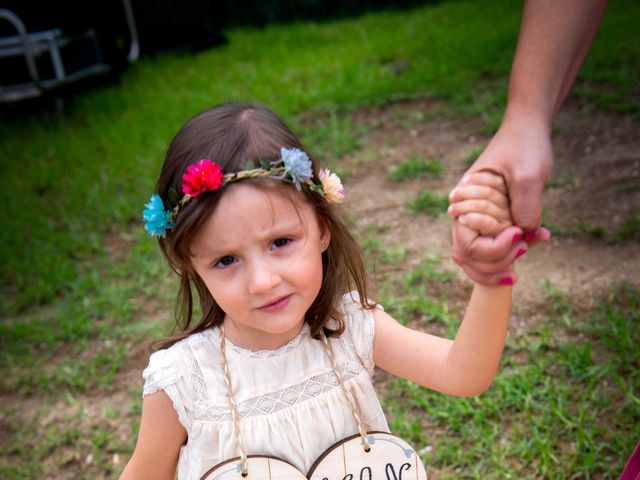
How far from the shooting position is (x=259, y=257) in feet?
4.48

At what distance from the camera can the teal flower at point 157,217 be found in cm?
145

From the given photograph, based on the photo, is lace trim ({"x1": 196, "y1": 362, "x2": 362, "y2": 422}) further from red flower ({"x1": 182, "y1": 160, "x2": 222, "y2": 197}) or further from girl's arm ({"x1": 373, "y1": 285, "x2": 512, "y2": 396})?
red flower ({"x1": 182, "y1": 160, "x2": 222, "y2": 197})

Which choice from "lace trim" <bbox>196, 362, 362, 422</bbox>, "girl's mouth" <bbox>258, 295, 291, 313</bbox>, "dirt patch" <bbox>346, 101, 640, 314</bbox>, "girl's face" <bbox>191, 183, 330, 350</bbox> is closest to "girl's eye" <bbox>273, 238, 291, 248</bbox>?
"girl's face" <bbox>191, 183, 330, 350</bbox>

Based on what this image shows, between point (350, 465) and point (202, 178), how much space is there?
2.14 feet

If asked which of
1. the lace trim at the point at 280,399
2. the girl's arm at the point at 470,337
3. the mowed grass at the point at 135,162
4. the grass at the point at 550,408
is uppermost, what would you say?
the girl's arm at the point at 470,337

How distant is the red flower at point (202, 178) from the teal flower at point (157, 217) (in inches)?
4.4

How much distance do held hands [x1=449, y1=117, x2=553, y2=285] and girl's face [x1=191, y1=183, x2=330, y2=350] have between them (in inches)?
14.4

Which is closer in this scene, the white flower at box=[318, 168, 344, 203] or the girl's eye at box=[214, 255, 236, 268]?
the girl's eye at box=[214, 255, 236, 268]

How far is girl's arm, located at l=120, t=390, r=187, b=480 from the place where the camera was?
153cm

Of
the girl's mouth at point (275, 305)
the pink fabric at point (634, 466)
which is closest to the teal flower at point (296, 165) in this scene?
the girl's mouth at point (275, 305)

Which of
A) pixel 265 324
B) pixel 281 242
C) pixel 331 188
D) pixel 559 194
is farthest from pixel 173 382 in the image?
pixel 559 194

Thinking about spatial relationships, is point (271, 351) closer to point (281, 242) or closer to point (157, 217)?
point (281, 242)

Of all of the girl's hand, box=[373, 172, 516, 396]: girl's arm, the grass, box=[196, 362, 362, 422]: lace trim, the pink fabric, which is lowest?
the grass

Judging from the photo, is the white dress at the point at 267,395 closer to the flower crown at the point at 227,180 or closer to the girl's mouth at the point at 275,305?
the girl's mouth at the point at 275,305
